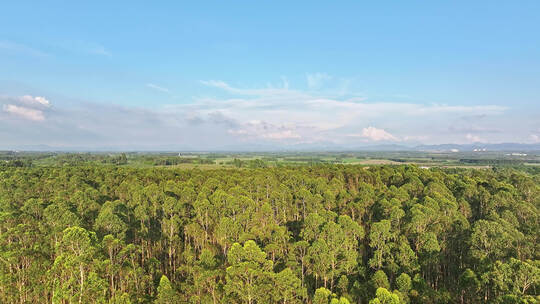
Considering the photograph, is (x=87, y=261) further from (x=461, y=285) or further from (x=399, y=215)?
(x=399, y=215)

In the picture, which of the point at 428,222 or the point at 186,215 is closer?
the point at 428,222

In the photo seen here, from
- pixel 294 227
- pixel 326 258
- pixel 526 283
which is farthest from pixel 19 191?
pixel 526 283

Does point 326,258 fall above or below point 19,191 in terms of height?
below

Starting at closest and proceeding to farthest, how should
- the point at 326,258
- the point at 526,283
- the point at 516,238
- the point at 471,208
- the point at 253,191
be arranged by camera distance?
the point at 526,283 < the point at 326,258 < the point at 516,238 < the point at 471,208 < the point at 253,191

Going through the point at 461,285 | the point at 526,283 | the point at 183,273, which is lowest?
the point at 183,273

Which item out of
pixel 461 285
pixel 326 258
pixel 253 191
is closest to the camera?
pixel 461 285

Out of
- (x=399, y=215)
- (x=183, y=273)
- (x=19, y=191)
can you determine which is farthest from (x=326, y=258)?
(x=19, y=191)
